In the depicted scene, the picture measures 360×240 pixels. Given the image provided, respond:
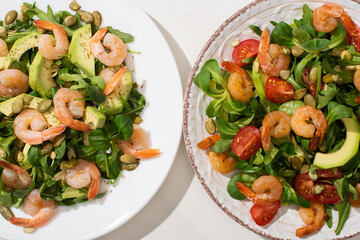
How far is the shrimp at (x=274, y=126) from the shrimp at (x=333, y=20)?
0.40 meters

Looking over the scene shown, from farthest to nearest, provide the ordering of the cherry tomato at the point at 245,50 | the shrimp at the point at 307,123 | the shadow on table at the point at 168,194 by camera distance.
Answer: the shadow on table at the point at 168,194 → the cherry tomato at the point at 245,50 → the shrimp at the point at 307,123

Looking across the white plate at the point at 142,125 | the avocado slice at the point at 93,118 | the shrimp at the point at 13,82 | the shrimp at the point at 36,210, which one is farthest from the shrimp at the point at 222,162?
the shrimp at the point at 13,82

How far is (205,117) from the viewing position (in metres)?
1.67

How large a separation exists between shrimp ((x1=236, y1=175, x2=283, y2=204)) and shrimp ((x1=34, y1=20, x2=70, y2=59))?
1.04 meters

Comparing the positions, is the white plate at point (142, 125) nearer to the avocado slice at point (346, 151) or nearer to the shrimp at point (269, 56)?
the shrimp at point (269, 56)

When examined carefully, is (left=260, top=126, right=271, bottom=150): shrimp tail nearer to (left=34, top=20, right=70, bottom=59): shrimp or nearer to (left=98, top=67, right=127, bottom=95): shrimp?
(left=98, top=67, right=127, bottom=95): shrimp

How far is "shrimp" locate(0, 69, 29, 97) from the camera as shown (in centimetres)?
155

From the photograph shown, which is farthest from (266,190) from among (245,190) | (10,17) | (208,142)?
(10,17)

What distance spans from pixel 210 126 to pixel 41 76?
0.79m

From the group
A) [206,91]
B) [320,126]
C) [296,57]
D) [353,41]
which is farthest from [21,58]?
[353,41]

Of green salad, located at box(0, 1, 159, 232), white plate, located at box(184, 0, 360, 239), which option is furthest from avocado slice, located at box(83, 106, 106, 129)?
white plate, located at box(184, 0, 360, 239)

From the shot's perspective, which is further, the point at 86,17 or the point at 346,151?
the point at 86,17

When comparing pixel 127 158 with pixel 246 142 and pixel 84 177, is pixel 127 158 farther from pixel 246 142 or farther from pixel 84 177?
pixel 246 142

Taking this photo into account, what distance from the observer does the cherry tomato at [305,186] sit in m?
1.59
